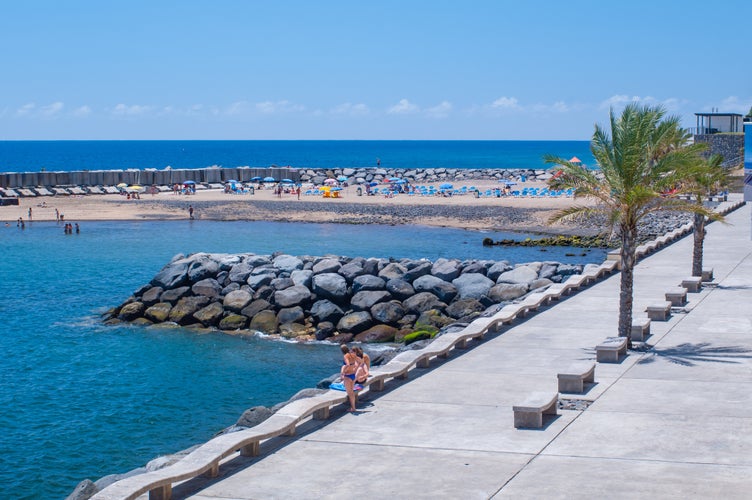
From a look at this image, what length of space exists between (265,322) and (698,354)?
15.5m

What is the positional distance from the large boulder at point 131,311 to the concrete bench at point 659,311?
18166mm

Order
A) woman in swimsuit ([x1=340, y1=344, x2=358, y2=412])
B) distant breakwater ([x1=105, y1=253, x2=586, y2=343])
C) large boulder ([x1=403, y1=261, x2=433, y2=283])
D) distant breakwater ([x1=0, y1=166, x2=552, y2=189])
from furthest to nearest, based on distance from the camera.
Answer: distant breakwater ([x1=0, y1=166, x2=552, y2=189]) < large boulder ([x1=403, y1=261, x2=433, y2=283]) < distant breakwater ([x1=105, y1=253, x2=586, y2=343]) < woman in swimsuit ([x1=340, y1=344, x2=358, y2=412])

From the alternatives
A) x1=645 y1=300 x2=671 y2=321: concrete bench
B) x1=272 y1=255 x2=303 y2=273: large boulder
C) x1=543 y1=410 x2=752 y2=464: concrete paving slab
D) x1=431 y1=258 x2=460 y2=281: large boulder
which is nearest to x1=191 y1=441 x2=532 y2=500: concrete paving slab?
x1=543 y1=410 x2=752 y2=464: concrete paving slab

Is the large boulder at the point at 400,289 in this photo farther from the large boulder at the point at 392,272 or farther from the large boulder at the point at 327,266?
the large boulder at the point at 327,266

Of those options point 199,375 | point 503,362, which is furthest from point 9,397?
point 503,362

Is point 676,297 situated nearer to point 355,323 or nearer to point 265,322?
point 355,323

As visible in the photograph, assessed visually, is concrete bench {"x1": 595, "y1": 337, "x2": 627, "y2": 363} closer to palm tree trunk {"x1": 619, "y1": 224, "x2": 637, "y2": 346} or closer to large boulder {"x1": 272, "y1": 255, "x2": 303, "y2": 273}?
palm tree trunk {"x1": 619, "y1": 224, "x2": 637, "y2": 346}

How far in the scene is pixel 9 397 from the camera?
2342 centimetres

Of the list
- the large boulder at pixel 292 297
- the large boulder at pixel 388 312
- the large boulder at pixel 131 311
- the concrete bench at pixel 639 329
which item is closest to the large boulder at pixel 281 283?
the large boulder at pixel 292 297

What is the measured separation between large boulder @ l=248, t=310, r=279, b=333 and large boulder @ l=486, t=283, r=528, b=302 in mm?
6990

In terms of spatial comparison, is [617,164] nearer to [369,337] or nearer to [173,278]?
[369,337]

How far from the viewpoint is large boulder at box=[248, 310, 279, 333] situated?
30.3 metres

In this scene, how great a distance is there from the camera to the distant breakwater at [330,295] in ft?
97.7

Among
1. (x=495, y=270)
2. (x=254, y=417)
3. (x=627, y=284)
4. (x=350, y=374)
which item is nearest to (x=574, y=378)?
(x=350, y=374)
